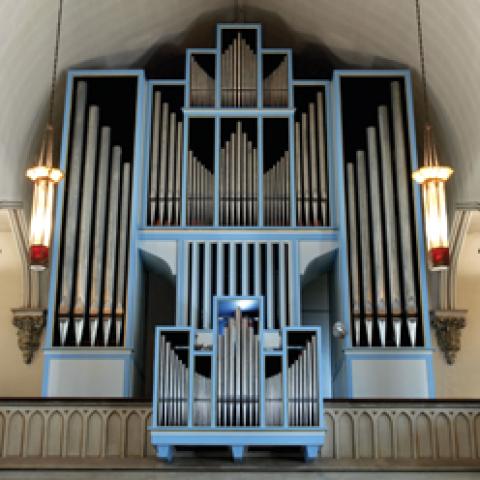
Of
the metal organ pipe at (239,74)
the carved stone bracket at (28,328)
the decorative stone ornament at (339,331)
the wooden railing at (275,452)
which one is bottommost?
the wooden railing at (275,452)

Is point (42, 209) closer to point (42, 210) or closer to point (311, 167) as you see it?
point (42, 210)

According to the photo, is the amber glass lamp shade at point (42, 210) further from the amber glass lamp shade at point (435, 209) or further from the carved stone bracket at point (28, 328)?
the carved stone bracket at point (28, 328)

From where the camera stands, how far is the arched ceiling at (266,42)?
15.6m

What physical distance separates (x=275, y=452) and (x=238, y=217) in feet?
15.2

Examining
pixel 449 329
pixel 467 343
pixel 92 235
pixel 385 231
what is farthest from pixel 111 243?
pixel 467 343

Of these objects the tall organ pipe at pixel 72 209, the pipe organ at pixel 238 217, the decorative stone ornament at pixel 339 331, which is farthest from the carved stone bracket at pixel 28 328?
the decorative stone ornament at pixel 339 331

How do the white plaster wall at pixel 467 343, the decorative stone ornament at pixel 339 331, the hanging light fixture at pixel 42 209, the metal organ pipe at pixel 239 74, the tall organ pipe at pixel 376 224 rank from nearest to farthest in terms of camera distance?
the hanging light fixture at pixel 42 209 < the decorative stone ornament at pixel 339 331 < the tall organ pipe at pixel 376 224 < the metal organ pipe at pixel 239 74 < the white plaster wall at pixel 467 343

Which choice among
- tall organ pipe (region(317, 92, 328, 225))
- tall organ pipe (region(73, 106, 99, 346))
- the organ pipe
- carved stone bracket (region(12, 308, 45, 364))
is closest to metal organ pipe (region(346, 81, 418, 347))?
tall organ pipe (region(317, 92, 328, 225))

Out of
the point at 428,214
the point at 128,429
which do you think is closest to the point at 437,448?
the point at 428,214

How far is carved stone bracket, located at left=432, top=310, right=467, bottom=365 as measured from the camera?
19.9 metres

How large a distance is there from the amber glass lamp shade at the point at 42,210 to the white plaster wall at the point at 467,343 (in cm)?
923

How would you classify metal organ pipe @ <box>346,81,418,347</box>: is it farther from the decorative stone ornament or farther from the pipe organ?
the decorative stone ornament

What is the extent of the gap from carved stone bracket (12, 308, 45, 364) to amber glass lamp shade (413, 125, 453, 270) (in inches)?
353

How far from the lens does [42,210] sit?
13.6m
